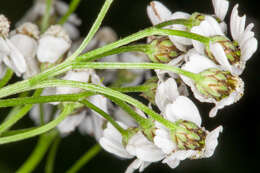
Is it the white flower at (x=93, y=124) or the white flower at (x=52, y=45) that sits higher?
the white flower at (x=52, y=45)

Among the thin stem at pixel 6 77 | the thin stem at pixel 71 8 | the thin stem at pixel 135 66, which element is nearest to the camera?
the thin stem at pixel 135 66

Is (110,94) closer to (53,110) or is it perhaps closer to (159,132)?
(159,132)

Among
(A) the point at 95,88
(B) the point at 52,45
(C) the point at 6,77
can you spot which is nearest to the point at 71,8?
(B) the point at 52,45

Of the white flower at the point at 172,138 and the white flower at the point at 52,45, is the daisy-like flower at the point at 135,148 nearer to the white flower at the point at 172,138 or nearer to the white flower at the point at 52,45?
the white flower at the point at 172,138

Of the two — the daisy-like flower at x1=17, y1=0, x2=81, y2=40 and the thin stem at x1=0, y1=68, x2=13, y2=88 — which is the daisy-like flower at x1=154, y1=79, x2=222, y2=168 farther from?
the daisy-like flower at x1=17, y1=0, x2=81, y2=40

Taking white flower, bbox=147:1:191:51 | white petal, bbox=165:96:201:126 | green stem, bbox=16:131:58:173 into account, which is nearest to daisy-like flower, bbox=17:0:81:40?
green stem, bbox=16:131:58:173

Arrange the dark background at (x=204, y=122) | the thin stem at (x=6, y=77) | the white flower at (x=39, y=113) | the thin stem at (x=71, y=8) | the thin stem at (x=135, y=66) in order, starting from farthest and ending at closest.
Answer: the dark background at (x=204, y=122) < the white flower at (x=39, y=113) < the thin stem at (x=71, y=8) < the thin stem at (x=6, y=77) < the thin stem at (x=135, y=66)

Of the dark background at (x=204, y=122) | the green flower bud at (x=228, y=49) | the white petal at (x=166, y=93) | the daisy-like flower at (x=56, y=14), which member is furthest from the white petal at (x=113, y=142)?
the dark background at (x=204, y=122)
